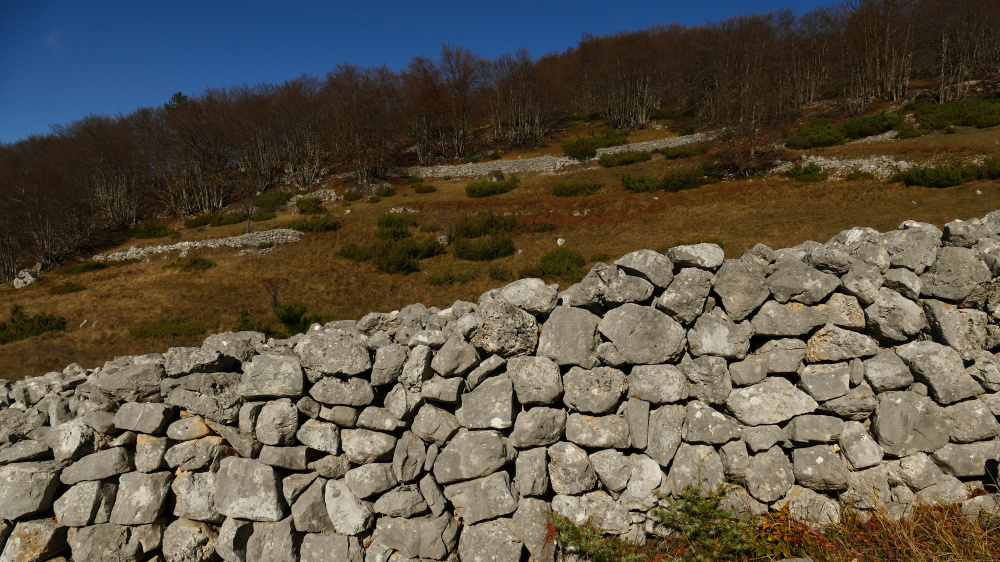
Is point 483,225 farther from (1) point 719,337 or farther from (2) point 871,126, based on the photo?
(2) point 871,126

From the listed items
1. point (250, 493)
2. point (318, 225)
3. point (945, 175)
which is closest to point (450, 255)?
point (318, 225)

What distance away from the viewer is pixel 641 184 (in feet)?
114

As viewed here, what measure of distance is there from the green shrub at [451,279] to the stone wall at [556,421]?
1457 centimetres

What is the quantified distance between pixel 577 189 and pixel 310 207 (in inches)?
954

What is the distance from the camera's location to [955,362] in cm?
455

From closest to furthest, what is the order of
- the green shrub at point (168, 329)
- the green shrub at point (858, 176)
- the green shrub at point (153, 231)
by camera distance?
the green shrub at point (168, 329)
the green shrub at point (858, 176)
the green shrub at point (153, 231)

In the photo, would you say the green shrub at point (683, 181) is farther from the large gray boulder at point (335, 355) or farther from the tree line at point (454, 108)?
the large gray boulder at point (335, 355)

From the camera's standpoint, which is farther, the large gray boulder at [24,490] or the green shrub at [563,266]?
the green shrub at [563,266]

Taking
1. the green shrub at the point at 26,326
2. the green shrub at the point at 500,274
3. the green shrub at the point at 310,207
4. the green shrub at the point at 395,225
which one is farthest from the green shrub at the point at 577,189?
the green shrub at the point at 26,326

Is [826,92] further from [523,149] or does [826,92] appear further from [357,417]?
[357,417]

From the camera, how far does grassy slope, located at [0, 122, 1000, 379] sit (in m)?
17.8

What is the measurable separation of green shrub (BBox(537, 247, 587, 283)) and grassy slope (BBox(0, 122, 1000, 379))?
4.73 feet

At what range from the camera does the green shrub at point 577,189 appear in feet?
120

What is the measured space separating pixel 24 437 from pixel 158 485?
81.7 inches
